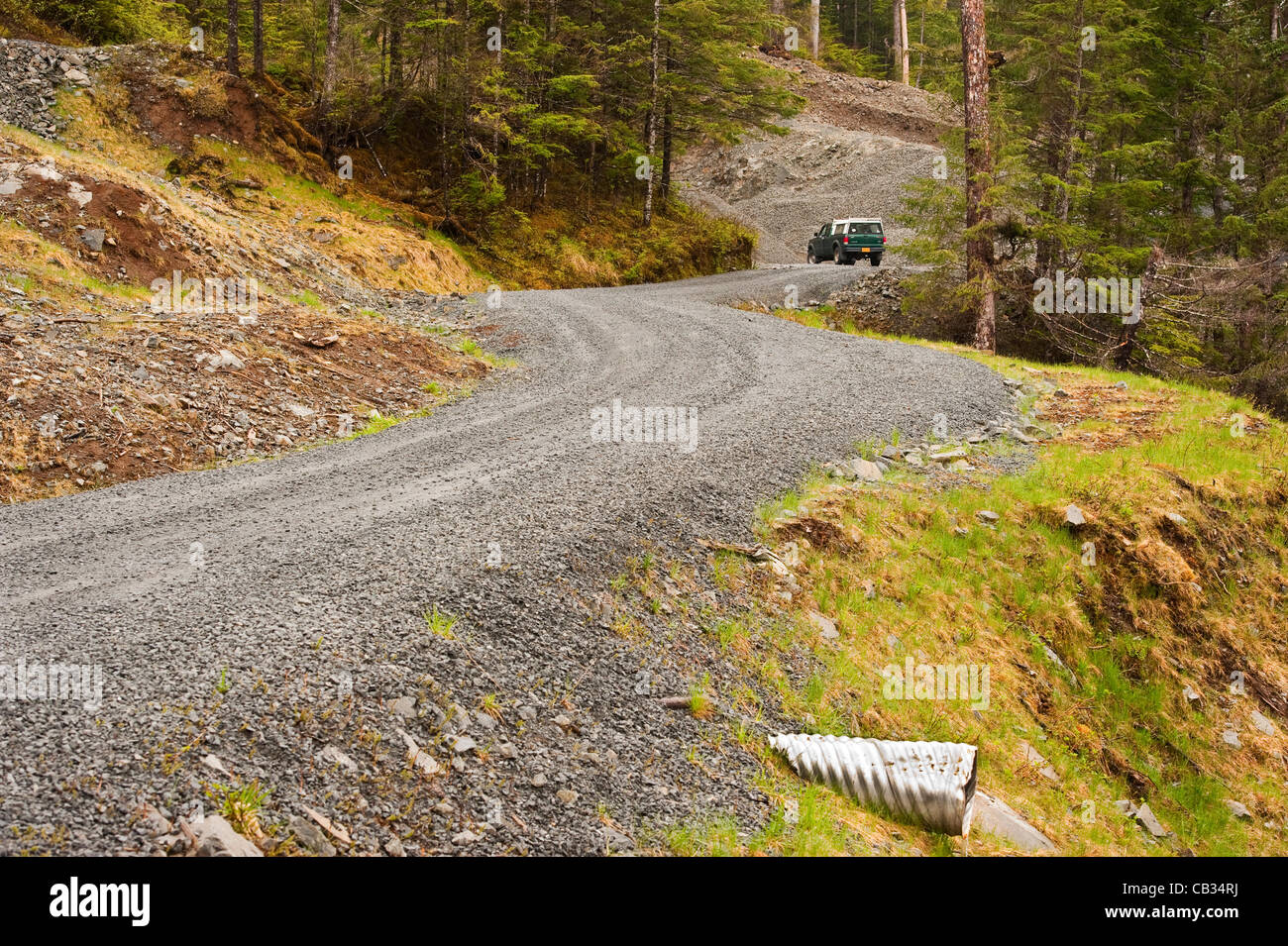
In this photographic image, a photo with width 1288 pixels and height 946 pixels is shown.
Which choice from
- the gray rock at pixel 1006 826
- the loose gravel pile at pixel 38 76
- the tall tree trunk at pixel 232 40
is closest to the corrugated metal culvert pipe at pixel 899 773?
the gray rock at pixel 1006 826

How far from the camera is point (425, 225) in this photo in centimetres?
2423

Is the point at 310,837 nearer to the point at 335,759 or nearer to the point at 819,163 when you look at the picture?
the point at 335,759

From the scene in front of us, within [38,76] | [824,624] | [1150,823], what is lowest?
[1150,823]

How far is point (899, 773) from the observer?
238 inches

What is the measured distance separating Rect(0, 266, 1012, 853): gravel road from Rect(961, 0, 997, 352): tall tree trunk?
10134 mm

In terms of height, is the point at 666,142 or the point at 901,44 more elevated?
the point at 901,44

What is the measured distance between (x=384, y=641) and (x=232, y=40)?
70.6 feet

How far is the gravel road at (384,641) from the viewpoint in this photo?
14.5ft

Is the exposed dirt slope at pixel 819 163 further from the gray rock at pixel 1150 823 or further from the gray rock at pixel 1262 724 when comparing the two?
the gray rock at pixel 1150 823

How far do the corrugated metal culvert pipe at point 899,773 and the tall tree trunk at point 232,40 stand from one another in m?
22.5

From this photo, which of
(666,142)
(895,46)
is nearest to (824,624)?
(666,142)

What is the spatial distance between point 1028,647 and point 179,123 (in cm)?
2092

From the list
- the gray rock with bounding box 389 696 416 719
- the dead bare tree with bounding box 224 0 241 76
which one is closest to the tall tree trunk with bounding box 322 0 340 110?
the dead bare tree with bounding box 224 0 241 76

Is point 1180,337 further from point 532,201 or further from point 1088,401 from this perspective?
point 532,201
